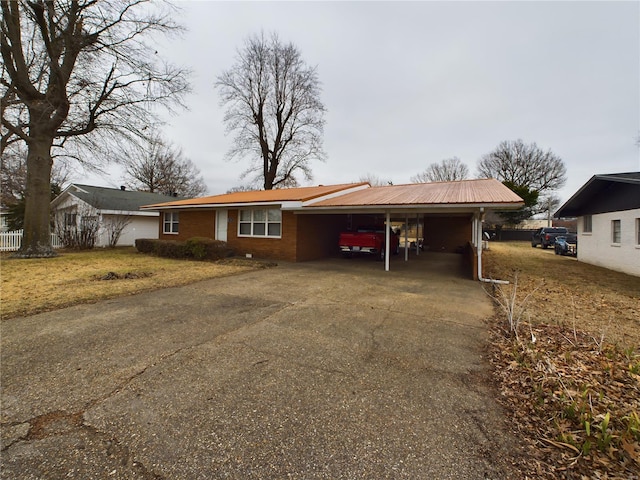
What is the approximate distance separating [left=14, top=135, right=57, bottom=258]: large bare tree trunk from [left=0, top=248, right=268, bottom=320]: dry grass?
96cm

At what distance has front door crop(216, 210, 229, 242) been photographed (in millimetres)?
14641

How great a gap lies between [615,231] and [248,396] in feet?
53.0

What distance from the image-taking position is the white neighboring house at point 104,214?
17844 millimetres

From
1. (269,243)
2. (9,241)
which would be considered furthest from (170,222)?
(269,243)

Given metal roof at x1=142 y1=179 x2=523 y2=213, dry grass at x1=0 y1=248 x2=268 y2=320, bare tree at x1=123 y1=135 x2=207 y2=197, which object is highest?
bare tree at x1=123 y1=135 x2=207 y2=197

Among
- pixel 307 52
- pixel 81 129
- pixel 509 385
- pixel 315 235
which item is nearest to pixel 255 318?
pixel 509 385

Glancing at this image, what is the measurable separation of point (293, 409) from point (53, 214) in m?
25.2

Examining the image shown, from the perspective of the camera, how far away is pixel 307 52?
26484mm

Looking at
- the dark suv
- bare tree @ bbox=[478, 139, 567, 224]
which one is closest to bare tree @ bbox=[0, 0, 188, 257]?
the dark suv

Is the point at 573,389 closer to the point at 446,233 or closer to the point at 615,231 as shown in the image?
the point at 615,231

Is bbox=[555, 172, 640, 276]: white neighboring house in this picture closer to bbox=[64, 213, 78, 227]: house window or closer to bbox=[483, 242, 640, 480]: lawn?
bbox=[483, 242, 640, 480]: lawn

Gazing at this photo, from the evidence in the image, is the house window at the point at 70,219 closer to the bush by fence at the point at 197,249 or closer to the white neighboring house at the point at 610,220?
the bush by fence at the point at 197,249

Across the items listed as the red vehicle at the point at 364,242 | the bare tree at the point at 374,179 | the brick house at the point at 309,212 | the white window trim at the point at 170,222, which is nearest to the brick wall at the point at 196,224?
the brick house at the point at 309,212

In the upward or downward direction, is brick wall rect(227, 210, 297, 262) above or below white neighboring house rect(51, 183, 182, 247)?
below
